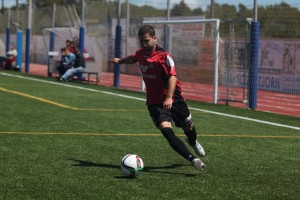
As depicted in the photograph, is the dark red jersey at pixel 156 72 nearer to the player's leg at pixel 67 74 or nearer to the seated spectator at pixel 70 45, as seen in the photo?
the player's leg at pixel 67 74

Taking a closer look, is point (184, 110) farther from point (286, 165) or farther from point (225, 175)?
point (286, 165)

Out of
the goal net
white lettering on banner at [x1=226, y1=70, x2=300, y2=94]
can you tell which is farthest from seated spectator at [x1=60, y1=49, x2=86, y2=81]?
white lettering on banner at [x1=226, y1=70, x2=300, y2=94]

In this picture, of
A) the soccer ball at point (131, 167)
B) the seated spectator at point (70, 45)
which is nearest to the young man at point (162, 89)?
the soccer ball at point (131, 167)

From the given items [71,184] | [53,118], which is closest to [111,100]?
[53,118]

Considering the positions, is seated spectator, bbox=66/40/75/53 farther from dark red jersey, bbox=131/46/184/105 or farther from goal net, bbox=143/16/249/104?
dark red jersey, bbox=131/46/184/105

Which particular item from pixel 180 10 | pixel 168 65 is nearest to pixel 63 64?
pixel 180 10

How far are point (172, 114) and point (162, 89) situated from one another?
1.16 ft

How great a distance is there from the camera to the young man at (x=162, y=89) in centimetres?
716

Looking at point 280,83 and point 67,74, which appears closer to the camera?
point 280,83

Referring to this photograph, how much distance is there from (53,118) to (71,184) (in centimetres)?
627

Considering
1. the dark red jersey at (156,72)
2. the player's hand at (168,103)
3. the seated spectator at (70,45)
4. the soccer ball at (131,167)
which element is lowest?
the soccer ball at (131,167)

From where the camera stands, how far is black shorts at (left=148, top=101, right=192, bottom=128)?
7.34 meters

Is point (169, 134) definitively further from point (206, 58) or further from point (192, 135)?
point (206, 58)

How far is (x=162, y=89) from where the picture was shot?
24.5ft
